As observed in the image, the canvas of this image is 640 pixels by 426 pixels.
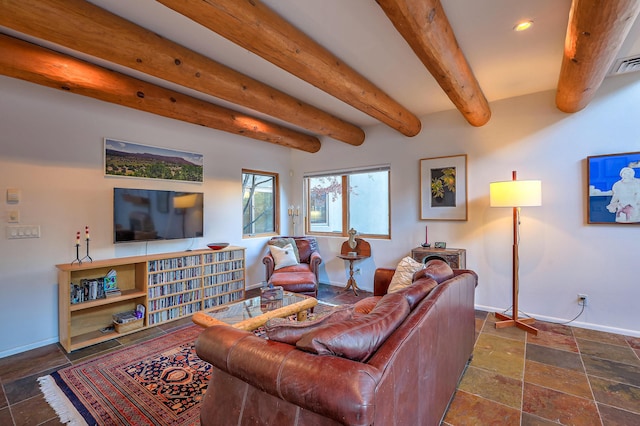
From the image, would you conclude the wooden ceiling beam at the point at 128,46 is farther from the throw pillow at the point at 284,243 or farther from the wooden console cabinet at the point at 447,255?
the wooden console cabinet at the point at 447,255

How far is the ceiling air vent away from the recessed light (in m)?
1.22

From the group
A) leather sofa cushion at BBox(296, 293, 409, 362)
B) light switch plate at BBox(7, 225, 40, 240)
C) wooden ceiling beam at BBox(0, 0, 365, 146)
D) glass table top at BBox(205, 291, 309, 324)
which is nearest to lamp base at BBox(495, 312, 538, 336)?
glass table top at BBox(205, 291, 309, 324)

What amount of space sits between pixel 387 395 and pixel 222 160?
13.3 feet

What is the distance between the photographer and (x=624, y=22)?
1574mm

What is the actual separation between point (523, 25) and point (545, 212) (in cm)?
215

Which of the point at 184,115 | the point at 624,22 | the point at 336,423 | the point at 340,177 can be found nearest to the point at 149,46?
the point at 184,115

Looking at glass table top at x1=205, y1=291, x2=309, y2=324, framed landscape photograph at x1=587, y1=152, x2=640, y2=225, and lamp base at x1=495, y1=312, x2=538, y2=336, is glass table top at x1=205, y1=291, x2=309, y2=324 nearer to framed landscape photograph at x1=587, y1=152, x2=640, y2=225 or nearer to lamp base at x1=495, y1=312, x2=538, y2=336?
lamp base at x1=495, y1=312, x2=538, y2=336

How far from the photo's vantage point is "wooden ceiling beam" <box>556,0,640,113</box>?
148 centimetres

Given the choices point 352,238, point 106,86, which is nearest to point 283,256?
point 352,238

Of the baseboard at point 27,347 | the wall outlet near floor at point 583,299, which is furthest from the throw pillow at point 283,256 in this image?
the wall outlet near floor at point 583,299

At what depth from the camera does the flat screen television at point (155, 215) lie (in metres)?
3.27

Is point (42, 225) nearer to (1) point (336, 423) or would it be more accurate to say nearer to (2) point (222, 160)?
(2) point (222, 160)

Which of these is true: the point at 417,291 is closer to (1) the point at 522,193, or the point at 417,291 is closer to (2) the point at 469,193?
(1) the point at 522,193

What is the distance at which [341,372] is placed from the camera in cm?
97
